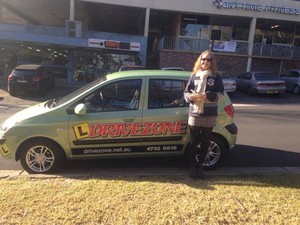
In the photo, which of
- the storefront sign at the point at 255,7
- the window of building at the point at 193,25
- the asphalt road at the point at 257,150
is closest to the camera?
the asphalt road at the point at 257,150

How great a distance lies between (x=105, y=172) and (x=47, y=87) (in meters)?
17.5

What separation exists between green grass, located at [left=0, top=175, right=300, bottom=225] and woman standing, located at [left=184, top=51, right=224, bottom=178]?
1.69 feet

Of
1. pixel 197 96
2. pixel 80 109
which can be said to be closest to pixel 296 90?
pixel 197 96

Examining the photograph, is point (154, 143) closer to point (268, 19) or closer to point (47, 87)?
point (47, 87)

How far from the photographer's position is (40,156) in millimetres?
5594

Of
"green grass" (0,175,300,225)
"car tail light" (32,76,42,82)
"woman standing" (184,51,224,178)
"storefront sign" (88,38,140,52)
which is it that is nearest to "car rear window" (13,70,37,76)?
"car tail light" (32,76,42,82)

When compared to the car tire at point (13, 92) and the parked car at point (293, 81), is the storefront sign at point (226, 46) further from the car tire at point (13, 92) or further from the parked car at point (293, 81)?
the car tire at point (13, 92)

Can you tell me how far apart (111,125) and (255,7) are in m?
25.3

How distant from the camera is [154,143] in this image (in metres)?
5.75

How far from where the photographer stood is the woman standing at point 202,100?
198 inches

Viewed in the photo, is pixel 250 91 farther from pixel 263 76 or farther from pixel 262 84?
pixel 263 76

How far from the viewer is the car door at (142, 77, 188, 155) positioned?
567 cm

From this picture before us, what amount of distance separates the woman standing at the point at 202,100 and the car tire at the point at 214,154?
584mm

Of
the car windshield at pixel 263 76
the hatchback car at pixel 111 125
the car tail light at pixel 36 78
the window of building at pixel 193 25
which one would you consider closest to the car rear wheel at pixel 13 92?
the car tail light at pixel 36 78
